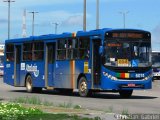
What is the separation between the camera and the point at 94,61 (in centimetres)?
2616

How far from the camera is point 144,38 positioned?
26172mm

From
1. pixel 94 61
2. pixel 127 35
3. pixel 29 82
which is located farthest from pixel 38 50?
pixel 127 35

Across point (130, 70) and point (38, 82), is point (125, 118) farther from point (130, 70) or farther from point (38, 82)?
point (38, 82)

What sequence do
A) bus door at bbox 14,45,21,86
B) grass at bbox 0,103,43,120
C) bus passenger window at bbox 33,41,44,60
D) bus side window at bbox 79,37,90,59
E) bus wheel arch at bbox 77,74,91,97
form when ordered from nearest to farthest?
grass at bbox 0,103,43,120, bus side window at bbox 79,37,90,59, bus wheel arch at bbox 77,74,91,97, bus passenger window at bbox 33,41,44,60, bus door at bbox 14,45,21,86

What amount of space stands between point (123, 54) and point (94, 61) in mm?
1542

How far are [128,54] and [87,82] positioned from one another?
2.47 meters

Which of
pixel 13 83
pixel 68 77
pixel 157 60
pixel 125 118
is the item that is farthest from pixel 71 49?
pixel 157 60

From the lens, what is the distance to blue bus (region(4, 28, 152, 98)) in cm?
2541

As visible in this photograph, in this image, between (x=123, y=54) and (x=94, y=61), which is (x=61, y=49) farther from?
(x=123, y=54)

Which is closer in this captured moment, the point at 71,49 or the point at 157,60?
the point at 71,49

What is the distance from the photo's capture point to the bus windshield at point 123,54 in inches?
998

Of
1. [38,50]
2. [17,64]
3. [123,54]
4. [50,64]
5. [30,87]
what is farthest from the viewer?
[17,64]

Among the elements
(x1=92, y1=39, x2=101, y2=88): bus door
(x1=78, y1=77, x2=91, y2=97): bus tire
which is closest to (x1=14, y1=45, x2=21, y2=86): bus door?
(x1=78, y1=77, x2=91, y2=97): bus tire

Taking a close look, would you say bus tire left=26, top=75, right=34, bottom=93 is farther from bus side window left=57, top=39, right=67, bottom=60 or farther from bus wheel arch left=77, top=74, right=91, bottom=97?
bus wheel arch left=77, top=74, right=91, bottom=97
